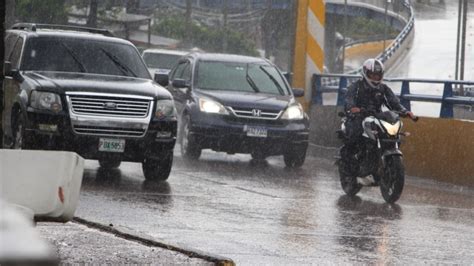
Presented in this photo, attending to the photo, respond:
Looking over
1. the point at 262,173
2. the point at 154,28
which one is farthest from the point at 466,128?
the point at 154,28

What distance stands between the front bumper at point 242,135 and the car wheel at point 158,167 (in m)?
4.03

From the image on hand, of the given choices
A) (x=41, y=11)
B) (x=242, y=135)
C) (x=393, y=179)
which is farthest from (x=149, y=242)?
(x=41, y=11)

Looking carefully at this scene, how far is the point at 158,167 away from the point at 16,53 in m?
2.63

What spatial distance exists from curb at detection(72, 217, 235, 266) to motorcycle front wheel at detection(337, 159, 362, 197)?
5.46 meters

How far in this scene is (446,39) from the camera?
105m

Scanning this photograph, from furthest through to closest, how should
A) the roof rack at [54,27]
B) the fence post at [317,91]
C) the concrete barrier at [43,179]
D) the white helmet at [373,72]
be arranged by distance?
the fence post at [317,91] → the roof rack at [54,27] → the white helmet at [373,72] → the concrete barrier at [43,179]

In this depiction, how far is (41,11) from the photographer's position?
5678 centimetres

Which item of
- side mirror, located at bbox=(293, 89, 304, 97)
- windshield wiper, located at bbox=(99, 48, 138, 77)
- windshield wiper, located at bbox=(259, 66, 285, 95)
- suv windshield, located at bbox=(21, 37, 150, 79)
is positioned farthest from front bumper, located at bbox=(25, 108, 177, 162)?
windshield wiper, located at bbox=(259, 66, 285, 95)

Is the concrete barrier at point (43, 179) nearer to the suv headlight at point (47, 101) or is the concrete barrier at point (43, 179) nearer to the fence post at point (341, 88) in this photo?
the suv headlight at point (47, 101)

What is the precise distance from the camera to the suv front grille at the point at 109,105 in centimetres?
1448

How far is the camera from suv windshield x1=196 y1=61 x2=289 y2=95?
2059 cm

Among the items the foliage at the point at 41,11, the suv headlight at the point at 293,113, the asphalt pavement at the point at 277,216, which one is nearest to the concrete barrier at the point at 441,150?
the asphalt pavement at the point at 277,216

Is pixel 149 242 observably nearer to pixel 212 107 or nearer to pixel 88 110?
pixel 88 110

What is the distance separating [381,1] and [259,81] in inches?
3426
